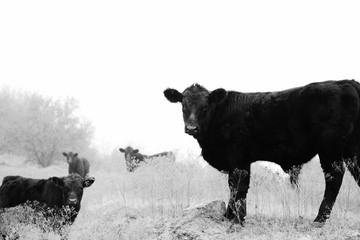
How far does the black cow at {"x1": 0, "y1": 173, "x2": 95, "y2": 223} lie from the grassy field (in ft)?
1.06

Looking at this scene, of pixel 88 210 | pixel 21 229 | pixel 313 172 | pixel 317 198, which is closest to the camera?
pixel 21 229

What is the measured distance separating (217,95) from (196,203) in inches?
166

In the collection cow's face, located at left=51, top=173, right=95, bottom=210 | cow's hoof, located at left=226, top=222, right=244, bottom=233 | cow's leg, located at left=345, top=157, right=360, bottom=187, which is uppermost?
cow's leg, located at left=345, top=157, right=360, bottom=187

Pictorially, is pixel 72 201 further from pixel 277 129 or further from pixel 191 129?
pixel 277 129

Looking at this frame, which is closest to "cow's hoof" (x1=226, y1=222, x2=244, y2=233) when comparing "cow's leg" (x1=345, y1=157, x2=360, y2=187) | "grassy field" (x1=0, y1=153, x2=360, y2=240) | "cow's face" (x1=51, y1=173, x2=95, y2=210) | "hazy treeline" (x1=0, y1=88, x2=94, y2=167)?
"grassy field" (x1=0, y1=153, x2=360, y2=240)

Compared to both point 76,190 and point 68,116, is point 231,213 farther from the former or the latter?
point 68,116

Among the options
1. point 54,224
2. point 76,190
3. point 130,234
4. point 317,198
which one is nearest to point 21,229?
point 54,224

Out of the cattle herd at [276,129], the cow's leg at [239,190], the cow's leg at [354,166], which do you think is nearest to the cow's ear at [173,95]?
the cattle herd at [276,129]

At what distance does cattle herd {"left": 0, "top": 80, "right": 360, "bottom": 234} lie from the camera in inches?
252

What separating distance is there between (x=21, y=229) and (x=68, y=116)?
28887mm

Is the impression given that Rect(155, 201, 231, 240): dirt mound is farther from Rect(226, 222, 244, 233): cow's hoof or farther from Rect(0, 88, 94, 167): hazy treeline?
Rect(0, 88, 94, 167): hazy treeline

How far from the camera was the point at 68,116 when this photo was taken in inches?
1449

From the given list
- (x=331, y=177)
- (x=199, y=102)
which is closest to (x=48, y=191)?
(x=199, y=102)

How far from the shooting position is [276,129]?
6.77 metres
